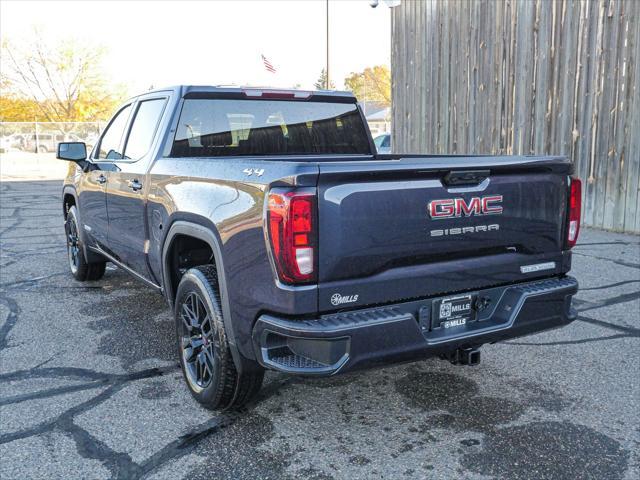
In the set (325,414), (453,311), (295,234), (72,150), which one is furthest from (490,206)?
(72,150)

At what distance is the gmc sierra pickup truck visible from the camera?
268 cm

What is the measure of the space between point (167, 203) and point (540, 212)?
2245 millimetres

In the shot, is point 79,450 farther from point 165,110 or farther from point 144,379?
point 165,110

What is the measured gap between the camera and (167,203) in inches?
150

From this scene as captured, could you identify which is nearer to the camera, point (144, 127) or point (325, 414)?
point (325, 414)

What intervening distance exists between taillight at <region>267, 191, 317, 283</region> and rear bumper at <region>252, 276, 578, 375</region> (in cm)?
23

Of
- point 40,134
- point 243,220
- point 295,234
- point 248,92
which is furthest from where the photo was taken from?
point 40,134

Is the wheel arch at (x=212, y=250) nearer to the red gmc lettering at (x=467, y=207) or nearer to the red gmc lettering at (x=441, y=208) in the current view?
the red gmc lettering at (x=441, y=208)

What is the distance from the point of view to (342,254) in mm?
2715

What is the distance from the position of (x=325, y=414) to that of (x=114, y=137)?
134 inches

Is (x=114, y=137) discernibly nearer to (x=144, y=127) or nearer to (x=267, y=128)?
(x=144, y=127)

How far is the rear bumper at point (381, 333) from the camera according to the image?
267 cm

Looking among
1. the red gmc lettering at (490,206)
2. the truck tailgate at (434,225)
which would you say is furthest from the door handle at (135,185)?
the red gmc lettering at (490,206)

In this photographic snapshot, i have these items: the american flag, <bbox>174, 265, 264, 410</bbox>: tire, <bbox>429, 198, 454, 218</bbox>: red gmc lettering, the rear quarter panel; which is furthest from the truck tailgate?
the american flag
